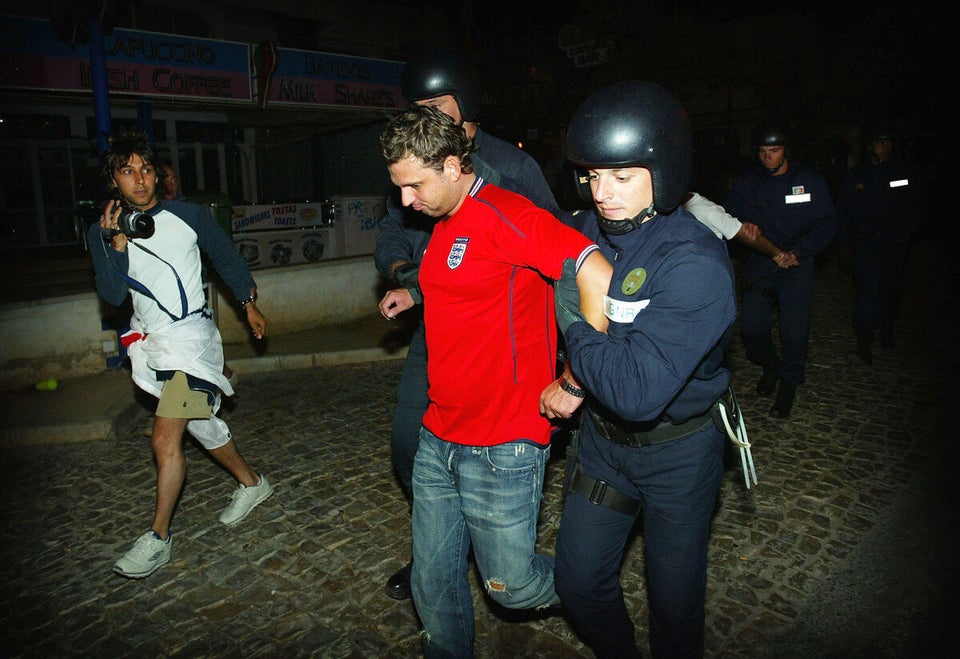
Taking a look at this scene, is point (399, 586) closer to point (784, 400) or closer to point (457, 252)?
point (457, 252)

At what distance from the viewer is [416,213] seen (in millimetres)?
3316

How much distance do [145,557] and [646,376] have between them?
2921mm

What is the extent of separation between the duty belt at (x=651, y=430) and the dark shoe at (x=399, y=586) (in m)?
1.52

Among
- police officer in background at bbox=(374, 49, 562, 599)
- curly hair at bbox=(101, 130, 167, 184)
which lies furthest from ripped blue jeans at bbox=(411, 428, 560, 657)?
curly hair at bbox=(101, 130, 167, 184)

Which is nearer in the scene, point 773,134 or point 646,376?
point 646,376

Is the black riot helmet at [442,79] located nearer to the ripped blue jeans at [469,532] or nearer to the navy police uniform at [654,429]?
the navy police uniform at [654,429]

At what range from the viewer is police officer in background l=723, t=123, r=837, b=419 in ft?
16.9

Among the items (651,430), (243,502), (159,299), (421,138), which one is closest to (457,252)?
(421,138)

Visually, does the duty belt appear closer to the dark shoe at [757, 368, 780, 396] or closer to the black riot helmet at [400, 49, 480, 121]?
the black riot helmet at [400, 49, 480, 121]

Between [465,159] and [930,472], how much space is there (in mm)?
4009

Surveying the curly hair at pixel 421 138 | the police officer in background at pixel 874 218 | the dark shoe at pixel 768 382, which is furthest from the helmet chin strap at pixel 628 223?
the police officer in background at pixel 874 218

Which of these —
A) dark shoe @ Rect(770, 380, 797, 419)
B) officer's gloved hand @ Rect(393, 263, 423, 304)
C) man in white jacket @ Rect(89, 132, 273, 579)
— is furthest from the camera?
dark shoe @ Rect(770, 380, 797, 419)

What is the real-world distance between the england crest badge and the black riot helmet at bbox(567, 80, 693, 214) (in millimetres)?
452

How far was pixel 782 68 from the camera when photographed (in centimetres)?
1805
